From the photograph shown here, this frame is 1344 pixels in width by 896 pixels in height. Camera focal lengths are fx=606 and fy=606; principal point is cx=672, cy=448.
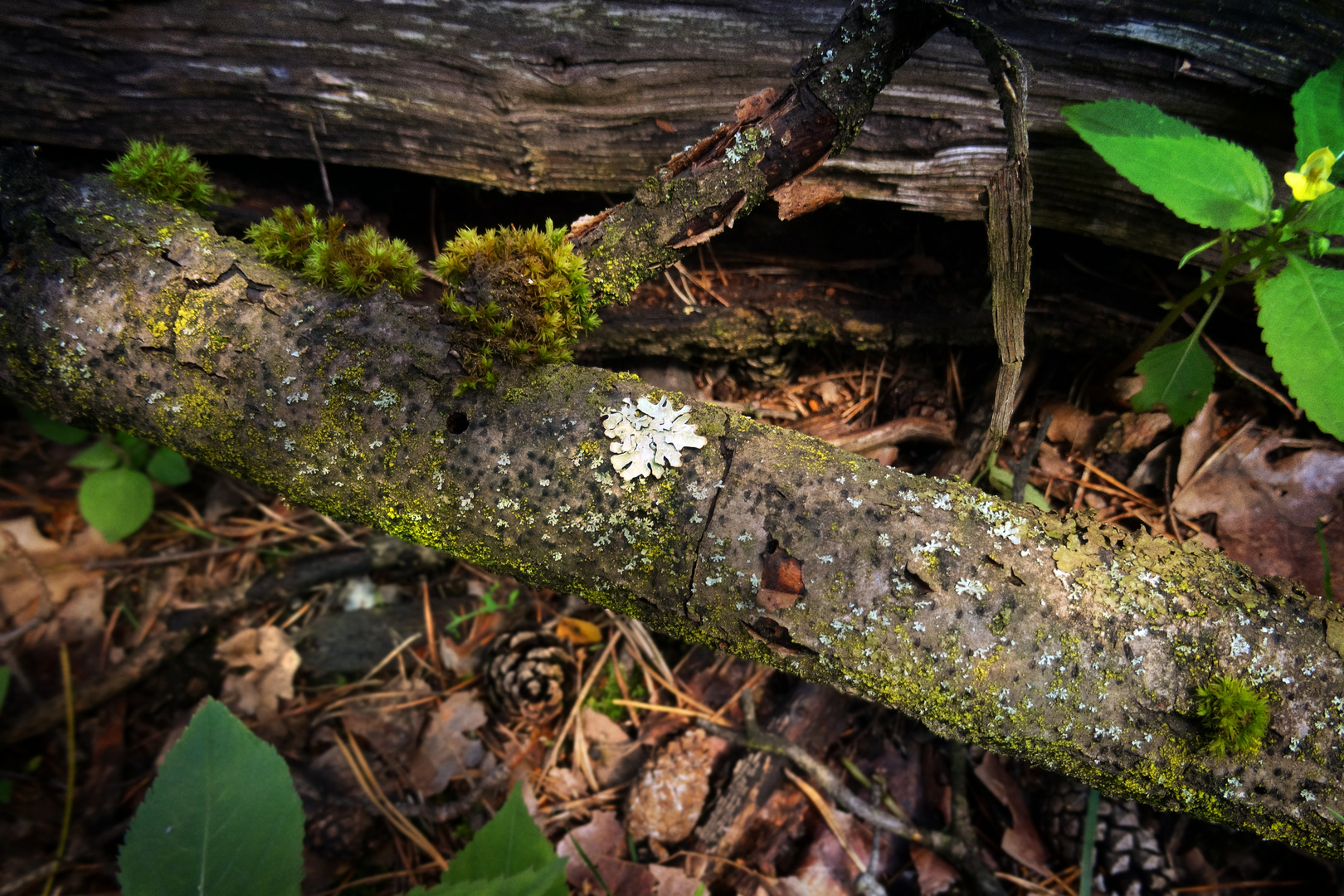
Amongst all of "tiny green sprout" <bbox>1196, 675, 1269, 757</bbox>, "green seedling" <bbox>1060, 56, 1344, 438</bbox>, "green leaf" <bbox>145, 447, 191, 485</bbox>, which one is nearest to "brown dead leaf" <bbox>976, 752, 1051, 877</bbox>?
"tiny green sprout" <bbox>1196, 675, 1269, 757</bbox>

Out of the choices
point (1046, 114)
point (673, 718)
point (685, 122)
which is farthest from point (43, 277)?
point (1046, 114)

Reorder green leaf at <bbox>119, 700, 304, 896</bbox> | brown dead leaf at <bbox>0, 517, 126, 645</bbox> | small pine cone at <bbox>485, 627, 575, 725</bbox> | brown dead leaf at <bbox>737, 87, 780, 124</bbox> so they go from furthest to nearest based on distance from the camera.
A: brown dead leaf at <bbox>0, 517, 126, 645</bbox> < small pine cone at <bbox>485, 627, 575, 725</bbox> < brown dead leaf at <bbox>737, 87, 780, 124</bbox> < green leaf at <bbox>119, 700, 304, 896</bbox>

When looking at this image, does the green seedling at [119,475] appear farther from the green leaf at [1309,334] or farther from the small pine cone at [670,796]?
the green leaf at [1309,334]

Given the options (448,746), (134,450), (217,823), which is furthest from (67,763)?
(217,823)

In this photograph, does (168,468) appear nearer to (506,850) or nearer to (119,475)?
(119,475)

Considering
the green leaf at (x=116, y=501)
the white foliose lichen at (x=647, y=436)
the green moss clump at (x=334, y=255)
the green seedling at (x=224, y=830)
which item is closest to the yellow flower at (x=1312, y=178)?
the white foliose lichen at (x=647, y=436)

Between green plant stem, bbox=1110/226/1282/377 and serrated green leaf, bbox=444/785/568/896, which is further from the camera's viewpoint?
green plant stem, bbox=1110/226/1282/377

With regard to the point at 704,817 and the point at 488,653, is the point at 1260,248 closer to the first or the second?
the point at 704,817

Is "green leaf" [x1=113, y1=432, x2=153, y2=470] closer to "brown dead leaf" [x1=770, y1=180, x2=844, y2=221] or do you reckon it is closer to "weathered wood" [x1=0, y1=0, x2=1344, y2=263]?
"weathered wood" [x1=0, y1=0, x2=1344, y2=263]
